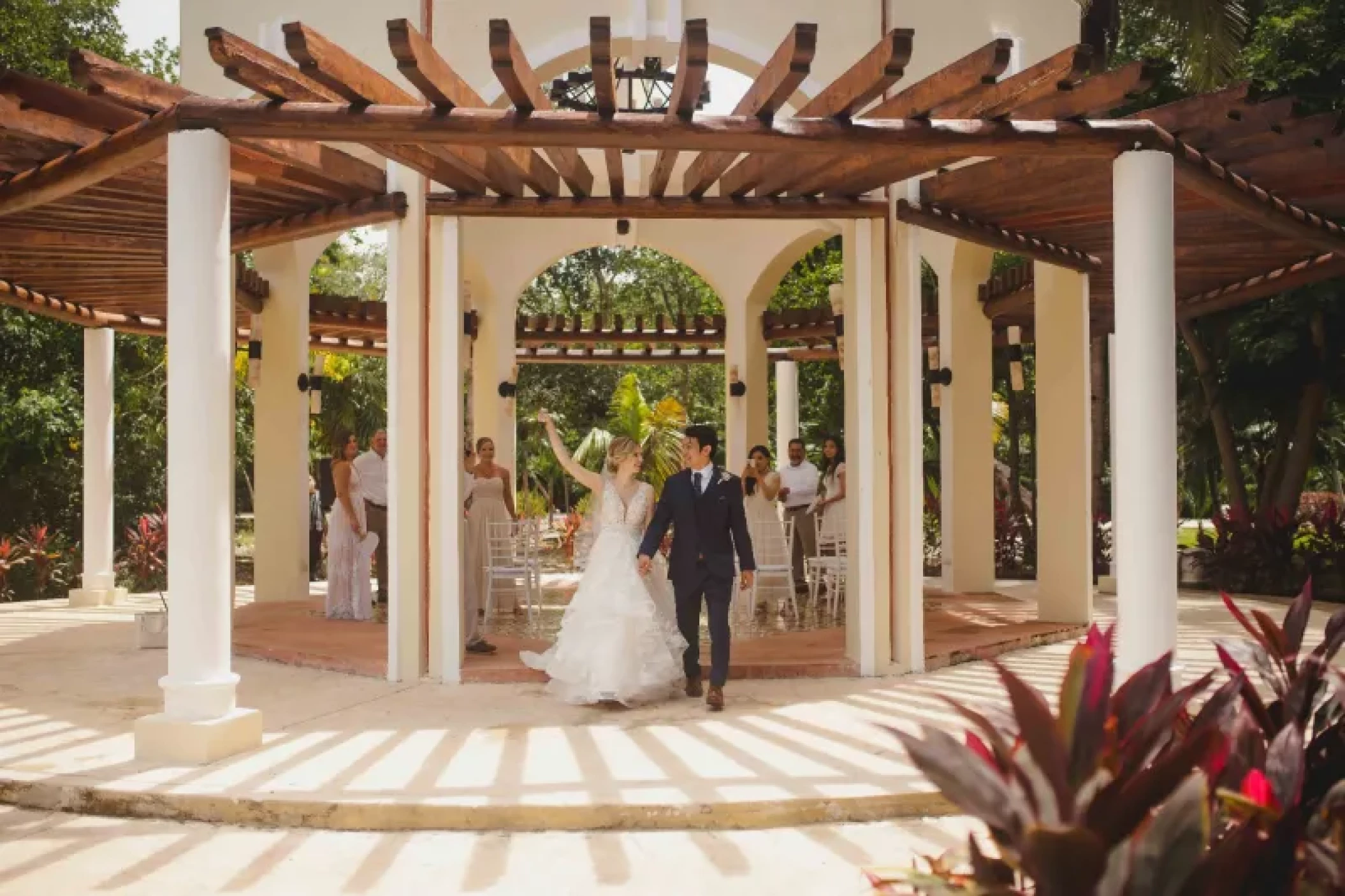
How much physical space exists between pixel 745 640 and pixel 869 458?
2109mm

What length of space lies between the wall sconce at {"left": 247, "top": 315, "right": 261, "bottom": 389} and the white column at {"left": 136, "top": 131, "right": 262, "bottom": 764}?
597 centimetres

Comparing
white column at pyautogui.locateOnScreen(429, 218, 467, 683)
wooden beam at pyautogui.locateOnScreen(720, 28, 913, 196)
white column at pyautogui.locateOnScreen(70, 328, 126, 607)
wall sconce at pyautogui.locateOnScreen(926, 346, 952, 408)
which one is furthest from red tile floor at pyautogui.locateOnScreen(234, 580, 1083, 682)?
wooden beam at pyautogui.locateOnScreen(720, 28, 913, 196)

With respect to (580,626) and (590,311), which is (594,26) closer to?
(580,626)

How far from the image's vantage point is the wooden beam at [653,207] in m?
7.83

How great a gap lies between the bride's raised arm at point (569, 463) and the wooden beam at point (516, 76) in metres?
1.53

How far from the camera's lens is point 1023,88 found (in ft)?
19.4

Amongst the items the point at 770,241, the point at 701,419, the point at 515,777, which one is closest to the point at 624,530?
the point at 515,777

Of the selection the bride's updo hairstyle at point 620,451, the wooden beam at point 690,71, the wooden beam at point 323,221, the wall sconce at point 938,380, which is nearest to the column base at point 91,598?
the wooden beam at point 323,221

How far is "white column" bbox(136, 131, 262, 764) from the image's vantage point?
18.7 feet

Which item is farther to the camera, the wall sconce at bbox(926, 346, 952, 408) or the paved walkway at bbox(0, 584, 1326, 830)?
the wall sconce at bbox(926, 346, 952, 408)

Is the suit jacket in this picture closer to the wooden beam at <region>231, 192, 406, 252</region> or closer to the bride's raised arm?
the bride's raised arm

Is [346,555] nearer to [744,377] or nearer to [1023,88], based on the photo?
[744,377]

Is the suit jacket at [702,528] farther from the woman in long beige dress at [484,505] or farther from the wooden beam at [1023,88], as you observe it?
the woman in long beige dress at [484,505]

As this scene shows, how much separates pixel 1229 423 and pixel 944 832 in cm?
1326
